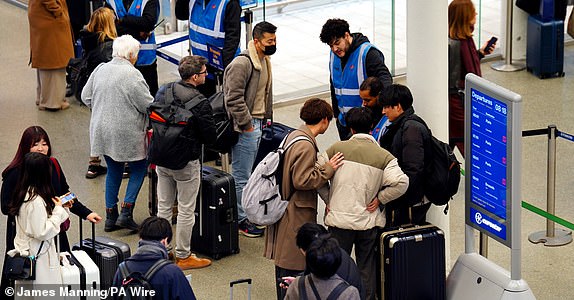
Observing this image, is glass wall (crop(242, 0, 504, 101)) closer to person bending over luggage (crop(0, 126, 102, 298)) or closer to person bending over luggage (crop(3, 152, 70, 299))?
person bending over luggage (crop(0, 126, 102, 298))

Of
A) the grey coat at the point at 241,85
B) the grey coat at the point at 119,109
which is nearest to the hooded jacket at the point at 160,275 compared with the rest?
the grey coat at the point at 241,85

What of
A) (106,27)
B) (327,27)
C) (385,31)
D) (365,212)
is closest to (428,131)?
(365,212)

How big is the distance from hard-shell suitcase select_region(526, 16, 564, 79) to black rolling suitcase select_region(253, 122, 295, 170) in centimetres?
469

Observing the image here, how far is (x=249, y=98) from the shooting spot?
867 centimetres

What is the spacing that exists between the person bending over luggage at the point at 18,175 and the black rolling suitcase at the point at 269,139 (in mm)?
1750

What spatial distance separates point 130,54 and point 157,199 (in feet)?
3.63

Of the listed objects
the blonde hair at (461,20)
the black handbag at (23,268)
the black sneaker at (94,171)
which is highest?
the blonde hair at (461,20)

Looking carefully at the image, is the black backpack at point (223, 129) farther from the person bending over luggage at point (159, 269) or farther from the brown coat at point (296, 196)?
the person bending over luggage at point (159, 269)

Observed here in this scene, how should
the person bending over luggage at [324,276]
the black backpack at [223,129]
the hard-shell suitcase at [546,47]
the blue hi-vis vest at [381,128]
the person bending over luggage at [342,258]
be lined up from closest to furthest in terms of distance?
1. the person bending over luggage at [324,276]
2. the person bending over luggage at [342,258]
3. the blue hi-vis vest at [381,128]
4. the black backpack at [223,129]
5. the hard-shell suitcase at [546,47]

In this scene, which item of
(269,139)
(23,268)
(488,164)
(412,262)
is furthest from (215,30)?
(488,164)

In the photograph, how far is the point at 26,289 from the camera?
273 inches

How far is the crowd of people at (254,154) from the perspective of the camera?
677cm

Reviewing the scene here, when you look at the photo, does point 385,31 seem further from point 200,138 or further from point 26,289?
point 26,289

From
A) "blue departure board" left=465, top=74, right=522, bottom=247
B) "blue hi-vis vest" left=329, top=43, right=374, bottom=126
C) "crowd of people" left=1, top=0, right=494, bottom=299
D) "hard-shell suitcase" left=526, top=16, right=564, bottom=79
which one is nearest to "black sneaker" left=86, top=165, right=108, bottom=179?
"crowd of people" left=1, top=0, right=494, bottom=299
